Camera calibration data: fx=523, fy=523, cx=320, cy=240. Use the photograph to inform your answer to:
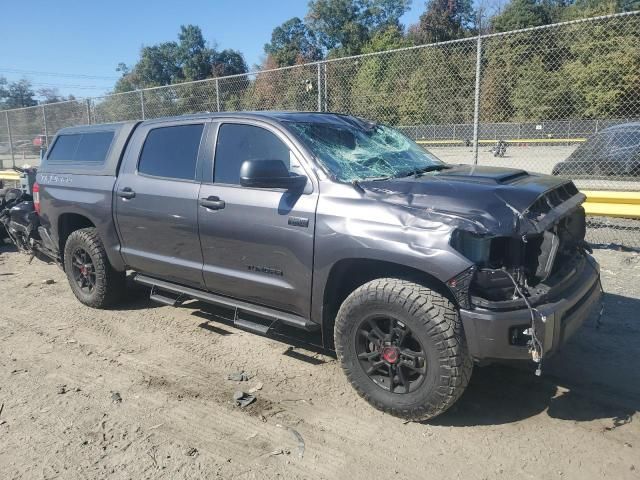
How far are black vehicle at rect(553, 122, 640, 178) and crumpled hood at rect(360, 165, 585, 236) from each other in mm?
5560

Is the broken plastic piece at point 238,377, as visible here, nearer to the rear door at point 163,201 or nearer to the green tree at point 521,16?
the rear door at point 163,201

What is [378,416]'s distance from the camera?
3.30 meters

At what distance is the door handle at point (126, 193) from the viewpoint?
4.69m

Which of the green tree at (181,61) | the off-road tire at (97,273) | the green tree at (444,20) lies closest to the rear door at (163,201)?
the off-road tire at (97,273)

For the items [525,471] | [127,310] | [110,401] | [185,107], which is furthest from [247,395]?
[185,107]

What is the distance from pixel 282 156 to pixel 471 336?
185cm

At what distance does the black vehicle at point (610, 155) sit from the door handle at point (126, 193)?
282 inches

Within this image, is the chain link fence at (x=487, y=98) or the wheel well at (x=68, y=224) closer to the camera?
the wheel well at (x=68, y=224)

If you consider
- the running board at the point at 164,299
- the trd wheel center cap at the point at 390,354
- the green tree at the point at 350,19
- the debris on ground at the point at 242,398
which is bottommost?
the debris on ground at the point at 242,398

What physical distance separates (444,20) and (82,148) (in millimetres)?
61673

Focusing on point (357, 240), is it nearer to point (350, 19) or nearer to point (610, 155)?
point (610, 155)

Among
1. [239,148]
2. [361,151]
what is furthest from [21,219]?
[361,151]

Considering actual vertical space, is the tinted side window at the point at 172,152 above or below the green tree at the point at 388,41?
below

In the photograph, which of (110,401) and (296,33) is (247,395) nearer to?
(110,401)
